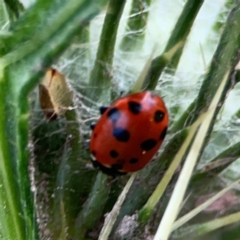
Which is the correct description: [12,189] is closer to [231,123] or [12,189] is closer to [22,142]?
[22,142]

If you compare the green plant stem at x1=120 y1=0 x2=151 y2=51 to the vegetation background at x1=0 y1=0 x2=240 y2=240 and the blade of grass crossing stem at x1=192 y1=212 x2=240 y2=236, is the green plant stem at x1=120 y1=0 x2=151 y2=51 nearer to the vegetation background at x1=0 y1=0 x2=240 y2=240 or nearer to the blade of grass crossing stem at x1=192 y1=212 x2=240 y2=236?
the vegetation background at x1=0 y1=0 x2=240 y2=240

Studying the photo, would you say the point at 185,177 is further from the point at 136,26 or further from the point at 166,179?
the point at 136,26

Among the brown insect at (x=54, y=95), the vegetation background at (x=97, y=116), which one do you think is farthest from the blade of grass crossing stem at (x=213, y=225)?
the brown insect at (x=54, y=95)

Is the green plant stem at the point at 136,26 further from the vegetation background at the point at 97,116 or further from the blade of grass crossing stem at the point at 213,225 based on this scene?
the blade of grass crossing stem at the point at 213,225

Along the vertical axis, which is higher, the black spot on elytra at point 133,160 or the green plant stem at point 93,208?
the black spot on elytra at point 133,160

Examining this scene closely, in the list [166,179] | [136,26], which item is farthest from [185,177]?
[136,26]

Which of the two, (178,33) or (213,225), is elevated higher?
(178,33)
